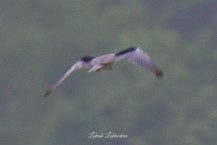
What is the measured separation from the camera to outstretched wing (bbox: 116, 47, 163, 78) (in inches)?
298

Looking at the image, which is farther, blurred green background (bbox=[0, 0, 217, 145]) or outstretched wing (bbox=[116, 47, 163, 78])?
blurred green background (bbox=[0, 0, 217, 145])

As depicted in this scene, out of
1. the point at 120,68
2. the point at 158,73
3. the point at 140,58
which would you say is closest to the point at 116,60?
the point at 140,58

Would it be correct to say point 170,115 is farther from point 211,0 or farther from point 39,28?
point 211,0

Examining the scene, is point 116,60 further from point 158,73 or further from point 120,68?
point 120,68

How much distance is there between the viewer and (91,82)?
23766mm

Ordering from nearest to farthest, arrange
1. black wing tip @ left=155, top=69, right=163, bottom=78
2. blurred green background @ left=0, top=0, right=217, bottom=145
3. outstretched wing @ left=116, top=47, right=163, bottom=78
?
black wing tip @ left=155, top=69, right=163, bottom=78 → outstretched wing @ left=116, top=47, right=163, bottom=78 → blurred green background @ left=0, top=0, right=217, bottom=145

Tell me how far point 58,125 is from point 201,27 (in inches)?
270

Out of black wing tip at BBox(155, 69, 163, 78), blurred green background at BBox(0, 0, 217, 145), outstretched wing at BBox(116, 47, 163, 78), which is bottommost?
black wing tip at BBox(155, 69, 163, 78)

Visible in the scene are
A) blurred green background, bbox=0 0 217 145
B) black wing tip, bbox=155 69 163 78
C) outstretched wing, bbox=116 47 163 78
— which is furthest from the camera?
blurred green background, bbox=0 0 217 145

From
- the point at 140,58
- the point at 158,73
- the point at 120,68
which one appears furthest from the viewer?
the point at 120,68

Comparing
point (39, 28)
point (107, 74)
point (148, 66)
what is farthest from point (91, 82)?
point (148, 66)

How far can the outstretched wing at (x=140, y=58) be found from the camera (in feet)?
24.8

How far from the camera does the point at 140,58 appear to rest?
770 cm

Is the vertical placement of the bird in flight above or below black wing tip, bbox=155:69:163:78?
above
